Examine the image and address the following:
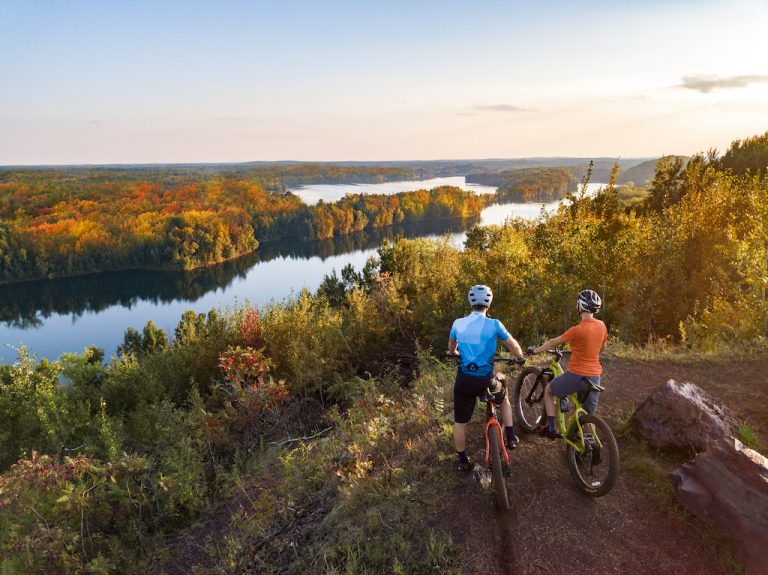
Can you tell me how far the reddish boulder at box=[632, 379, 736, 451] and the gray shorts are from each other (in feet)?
3.90

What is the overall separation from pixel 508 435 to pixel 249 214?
13198cm

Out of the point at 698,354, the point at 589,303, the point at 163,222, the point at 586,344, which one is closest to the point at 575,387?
the point at 586,344

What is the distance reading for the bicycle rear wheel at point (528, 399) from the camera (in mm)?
6746

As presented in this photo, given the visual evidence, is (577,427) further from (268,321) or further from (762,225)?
(268,321)

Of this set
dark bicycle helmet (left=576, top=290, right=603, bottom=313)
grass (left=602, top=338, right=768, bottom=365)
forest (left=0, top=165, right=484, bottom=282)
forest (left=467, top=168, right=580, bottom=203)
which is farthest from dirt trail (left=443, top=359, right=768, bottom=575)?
forest (left=467, top=168, right=580, bottom=203)

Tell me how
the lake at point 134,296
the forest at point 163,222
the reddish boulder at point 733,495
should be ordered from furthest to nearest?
the forest at point 163,222 < the lake at point 134,296 < the reddish boulder at point 733,495

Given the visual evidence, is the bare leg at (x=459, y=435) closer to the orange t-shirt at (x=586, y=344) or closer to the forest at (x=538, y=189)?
the orange t-shirt at (x=586, y=344)

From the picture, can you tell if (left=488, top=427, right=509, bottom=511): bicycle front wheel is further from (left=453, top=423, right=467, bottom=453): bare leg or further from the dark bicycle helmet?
the dark bicycle helmet

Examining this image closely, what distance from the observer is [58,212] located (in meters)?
117

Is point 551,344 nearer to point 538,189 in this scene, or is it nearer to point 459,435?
point 459,435

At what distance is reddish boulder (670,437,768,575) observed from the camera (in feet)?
14.3

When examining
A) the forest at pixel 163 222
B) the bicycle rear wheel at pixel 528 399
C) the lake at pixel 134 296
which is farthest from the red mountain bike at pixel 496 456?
the forest at pixel 163 222

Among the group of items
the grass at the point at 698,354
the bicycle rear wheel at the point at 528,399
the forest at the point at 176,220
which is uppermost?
the bicycle rear wheel at the point at 528,399

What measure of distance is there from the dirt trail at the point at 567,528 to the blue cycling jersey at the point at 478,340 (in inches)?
69.3
